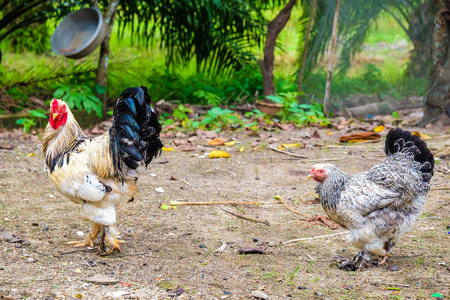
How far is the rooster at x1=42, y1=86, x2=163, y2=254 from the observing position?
148 inches

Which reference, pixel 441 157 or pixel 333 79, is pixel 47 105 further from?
pixel 441 157

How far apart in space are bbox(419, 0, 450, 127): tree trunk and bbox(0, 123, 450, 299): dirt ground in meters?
1.89

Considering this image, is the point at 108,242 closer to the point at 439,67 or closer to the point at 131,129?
the point at 131,129

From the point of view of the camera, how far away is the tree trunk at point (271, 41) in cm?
916

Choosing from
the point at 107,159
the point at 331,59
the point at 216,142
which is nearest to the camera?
the point at 107,159

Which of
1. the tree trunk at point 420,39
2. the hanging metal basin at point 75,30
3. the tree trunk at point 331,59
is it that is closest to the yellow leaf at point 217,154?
the tree trunk at point 331,59

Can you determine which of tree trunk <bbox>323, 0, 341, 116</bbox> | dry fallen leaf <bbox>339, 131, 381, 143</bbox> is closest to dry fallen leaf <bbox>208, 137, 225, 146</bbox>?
dry fallen leaf <bbox>339, 131, 381, 143</bbox>

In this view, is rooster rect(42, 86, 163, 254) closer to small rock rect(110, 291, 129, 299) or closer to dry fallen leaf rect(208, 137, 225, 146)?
small rock rect(110, 291, 129, 299)

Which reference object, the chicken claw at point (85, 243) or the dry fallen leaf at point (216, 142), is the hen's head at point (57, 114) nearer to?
the chicken claw at point (85, 243)

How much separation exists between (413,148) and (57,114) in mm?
2954

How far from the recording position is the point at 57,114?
4004mm

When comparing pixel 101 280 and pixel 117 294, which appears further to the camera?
pixel 101 280

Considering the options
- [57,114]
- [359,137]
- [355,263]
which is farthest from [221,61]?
[355,263]

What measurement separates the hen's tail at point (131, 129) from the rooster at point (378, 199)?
1409 millimetres
